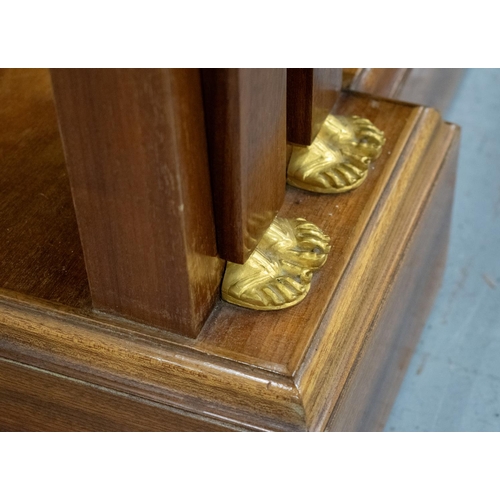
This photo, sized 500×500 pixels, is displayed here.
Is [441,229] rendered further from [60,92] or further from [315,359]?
[60,92]

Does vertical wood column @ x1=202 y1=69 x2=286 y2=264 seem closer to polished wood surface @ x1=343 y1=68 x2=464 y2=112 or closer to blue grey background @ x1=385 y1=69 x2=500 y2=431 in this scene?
polished wood surface @ x1=343 y1=68 x2=464 y2=112

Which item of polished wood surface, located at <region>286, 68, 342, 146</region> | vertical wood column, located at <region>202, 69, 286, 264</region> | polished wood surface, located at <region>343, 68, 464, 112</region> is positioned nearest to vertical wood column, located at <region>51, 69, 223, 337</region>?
vertical wood column, located at <region>202, 69, 286, 264</region>

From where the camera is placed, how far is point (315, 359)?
1.99ft

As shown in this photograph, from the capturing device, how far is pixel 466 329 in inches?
39.2

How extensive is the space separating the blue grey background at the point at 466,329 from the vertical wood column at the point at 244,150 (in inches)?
15.6

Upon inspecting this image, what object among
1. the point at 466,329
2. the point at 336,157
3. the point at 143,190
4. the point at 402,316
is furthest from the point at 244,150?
the point at 466,329

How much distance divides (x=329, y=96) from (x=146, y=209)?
26 cm

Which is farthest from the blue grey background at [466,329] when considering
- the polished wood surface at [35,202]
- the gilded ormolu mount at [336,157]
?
the polished wood surface at [35,202]

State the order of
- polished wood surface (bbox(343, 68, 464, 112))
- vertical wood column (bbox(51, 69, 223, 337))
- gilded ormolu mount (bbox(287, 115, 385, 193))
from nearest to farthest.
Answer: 1. vertical wood column (bbox(51, 69, 223, 337))
2. gilded ormolu mount (bbox(287, 115, 385, 193))
3. polished wood surface (bbox(343, 68, 464, 112))

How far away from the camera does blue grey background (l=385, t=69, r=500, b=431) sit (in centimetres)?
92

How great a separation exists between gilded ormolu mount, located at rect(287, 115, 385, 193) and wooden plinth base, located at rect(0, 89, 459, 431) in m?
0.01

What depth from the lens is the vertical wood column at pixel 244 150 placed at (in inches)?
20.3

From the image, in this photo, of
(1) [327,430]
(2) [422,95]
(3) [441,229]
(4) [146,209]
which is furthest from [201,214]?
(2) [422,95]

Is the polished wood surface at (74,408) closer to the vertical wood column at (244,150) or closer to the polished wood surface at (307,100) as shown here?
the vertical wood column at (244,150)
